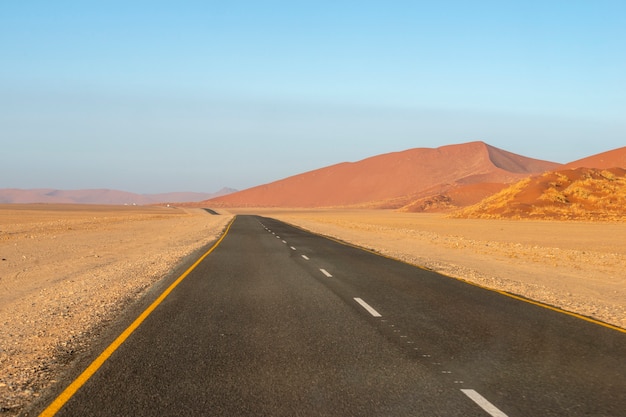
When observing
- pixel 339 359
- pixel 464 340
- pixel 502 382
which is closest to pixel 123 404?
pixel 339 359

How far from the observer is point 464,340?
7.90 metres

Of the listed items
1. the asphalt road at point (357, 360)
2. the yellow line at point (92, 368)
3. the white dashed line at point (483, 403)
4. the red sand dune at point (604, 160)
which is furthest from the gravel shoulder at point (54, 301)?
the red sand dune at point (604, 160)

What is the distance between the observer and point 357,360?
6.75m

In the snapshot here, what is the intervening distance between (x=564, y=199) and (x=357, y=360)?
249ft

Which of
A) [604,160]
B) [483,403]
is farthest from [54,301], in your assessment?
[604,160]

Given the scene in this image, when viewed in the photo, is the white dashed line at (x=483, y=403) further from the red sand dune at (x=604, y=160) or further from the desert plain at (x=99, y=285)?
the red sand dune at (x=604, y=160)

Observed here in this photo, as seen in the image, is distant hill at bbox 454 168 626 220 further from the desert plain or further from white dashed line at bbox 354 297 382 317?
white dashed line at bbox 354 297 382 317

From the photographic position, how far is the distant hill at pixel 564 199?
70.4 m

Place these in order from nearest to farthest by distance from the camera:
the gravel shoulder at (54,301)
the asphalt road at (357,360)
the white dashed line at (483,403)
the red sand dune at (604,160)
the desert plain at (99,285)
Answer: the white dashed line at (483,403) < the asphalt road at (357,360) < the gravel shoulder at (54,301) < the desert plain at (99,285) < the red sand dune at (604,160)

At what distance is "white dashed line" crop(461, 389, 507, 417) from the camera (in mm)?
5000

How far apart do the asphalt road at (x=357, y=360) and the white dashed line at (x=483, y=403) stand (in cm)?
2

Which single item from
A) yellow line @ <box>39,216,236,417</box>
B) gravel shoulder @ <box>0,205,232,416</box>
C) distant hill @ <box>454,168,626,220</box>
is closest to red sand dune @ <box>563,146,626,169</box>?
distant hill @ <box>454,168,626,220</box>

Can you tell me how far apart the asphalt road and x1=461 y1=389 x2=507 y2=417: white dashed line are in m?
0.02

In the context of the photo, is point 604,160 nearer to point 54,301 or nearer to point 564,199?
point 564,199
